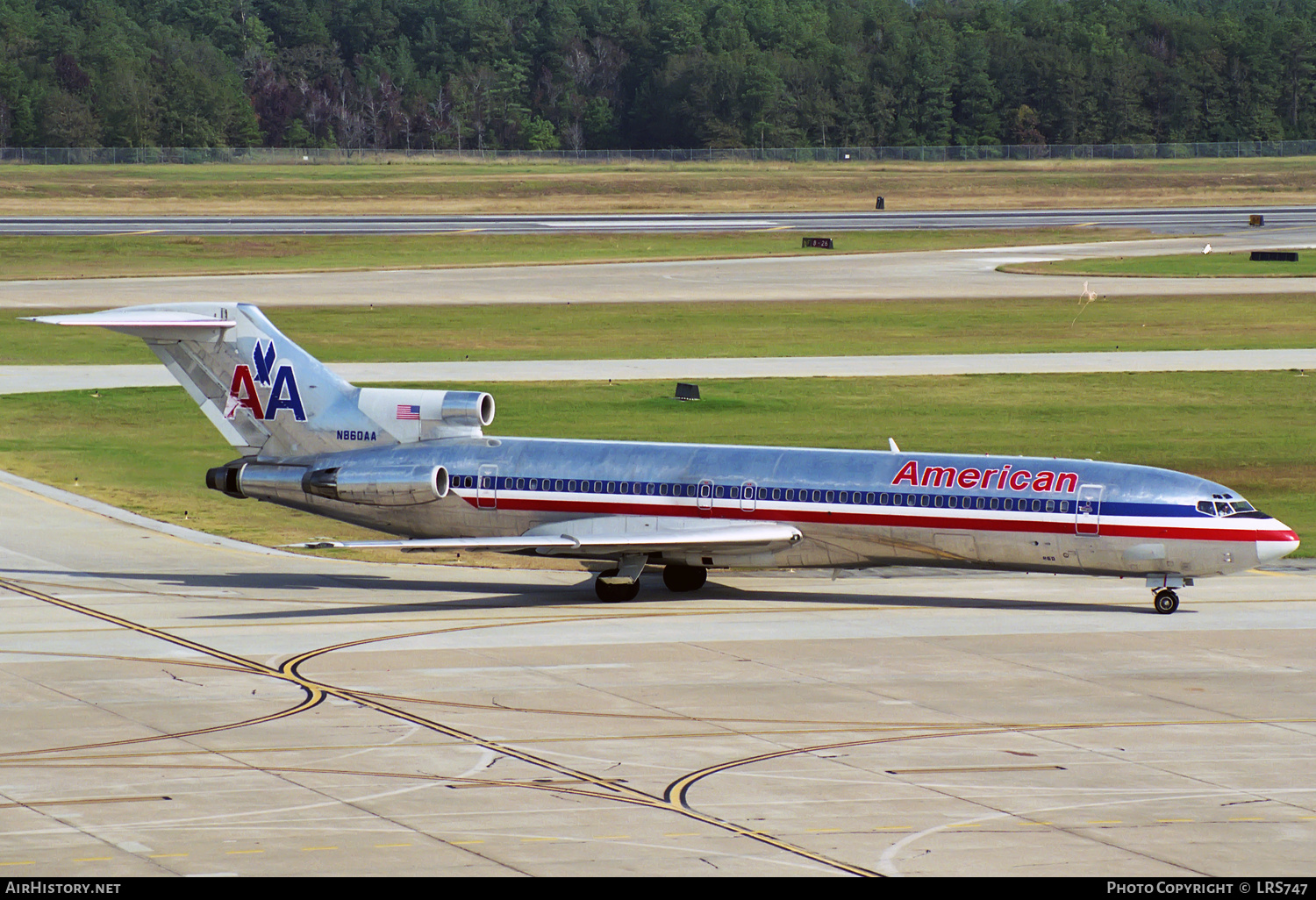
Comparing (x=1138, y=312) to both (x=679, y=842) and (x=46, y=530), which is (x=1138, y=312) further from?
(x=679, y=842)

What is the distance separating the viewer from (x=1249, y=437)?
56.4m

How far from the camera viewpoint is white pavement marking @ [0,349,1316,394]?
223 ft

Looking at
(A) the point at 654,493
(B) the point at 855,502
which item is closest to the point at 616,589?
(A) the point at 654,493

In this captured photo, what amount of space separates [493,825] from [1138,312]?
235 ft

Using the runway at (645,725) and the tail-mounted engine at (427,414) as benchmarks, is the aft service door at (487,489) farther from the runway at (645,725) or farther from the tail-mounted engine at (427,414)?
the runway at (645,725)

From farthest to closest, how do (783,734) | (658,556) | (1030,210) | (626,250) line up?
1. (1030,210)
2. (626,250)
3. (658,556)
4. (783,734)

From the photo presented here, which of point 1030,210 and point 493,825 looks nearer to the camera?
point 493,825

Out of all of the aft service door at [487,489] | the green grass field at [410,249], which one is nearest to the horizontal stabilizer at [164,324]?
the aft service door at [487,489]

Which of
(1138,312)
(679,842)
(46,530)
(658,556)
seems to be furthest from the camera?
(1138,312)

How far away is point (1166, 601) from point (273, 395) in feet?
64.4

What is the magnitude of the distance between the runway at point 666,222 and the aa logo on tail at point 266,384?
84.0m

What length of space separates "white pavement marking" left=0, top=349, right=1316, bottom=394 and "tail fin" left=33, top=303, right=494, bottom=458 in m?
24.7

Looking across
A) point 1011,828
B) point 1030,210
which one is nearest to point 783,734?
point 1011,828

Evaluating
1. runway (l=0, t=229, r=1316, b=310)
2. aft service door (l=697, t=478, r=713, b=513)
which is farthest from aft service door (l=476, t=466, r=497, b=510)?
runway (l=0, t=229, r=1316, b=310)
